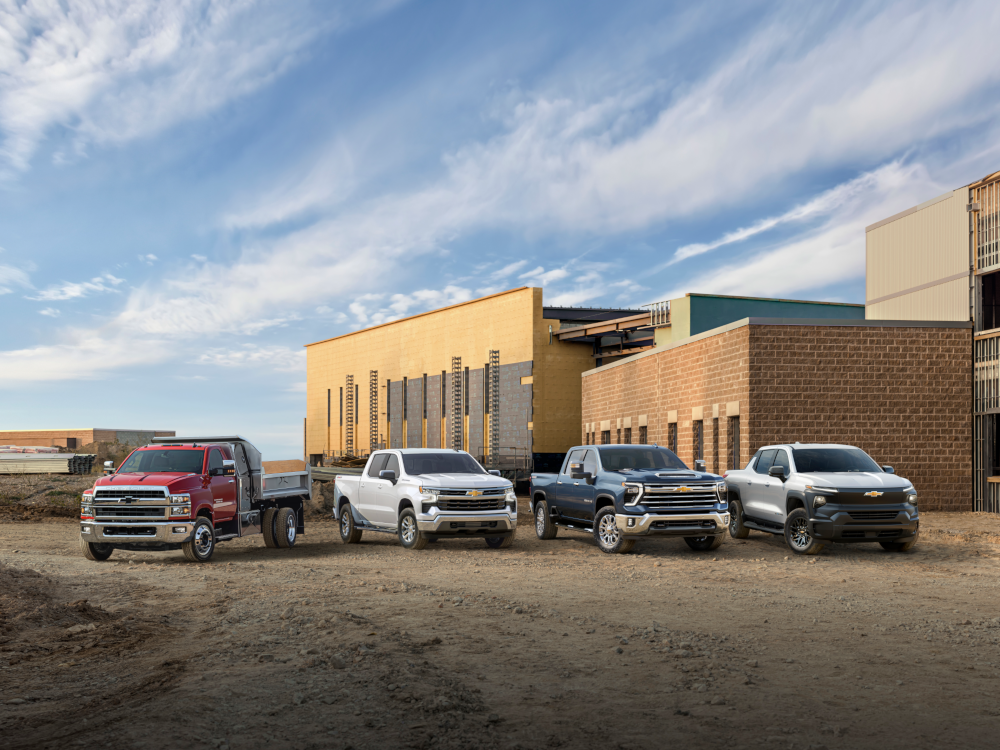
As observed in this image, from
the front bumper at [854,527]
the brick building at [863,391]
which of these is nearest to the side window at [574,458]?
the front bumper at [854,527]

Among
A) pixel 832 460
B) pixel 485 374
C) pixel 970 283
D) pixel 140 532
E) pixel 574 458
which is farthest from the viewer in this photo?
pixel 485 374

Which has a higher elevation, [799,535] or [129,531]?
[129,531]

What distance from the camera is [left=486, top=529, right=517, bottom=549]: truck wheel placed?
18.5m

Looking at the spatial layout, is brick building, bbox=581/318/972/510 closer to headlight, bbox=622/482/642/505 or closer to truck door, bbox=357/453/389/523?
headlight, bbox=622/482/642/505

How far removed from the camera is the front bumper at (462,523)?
1736cm

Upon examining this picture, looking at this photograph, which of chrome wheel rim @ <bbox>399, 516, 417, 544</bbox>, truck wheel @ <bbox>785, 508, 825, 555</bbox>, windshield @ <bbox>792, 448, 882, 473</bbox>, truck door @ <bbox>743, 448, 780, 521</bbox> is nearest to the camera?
truck wheel @ <bbox>785, 508, 825, 555</bbox>

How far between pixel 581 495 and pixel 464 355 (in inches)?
1603

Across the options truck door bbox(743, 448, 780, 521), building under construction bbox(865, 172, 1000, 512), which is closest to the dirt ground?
truck door bbox(743, 448, 780, 521)

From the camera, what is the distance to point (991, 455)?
26.7 m

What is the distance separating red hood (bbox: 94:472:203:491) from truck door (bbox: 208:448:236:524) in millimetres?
411

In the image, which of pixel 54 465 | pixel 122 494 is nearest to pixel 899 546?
pixel 122 494

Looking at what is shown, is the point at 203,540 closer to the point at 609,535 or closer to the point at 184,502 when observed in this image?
the point at 184,502

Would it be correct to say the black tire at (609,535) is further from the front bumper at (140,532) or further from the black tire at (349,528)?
the front bumper at (140,532)

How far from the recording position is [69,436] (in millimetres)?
82562
